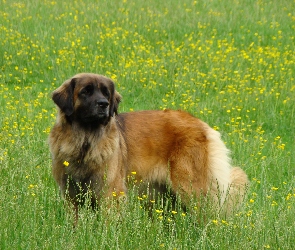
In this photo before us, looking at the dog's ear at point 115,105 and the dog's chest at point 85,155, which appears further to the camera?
the dog's ear at point 115,105

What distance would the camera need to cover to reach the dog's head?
5.93 m

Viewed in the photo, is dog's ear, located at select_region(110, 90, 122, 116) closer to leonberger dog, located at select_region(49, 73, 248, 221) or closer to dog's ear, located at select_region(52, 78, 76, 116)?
leonberger dog, located at select_region(49, 73, 248, 221)

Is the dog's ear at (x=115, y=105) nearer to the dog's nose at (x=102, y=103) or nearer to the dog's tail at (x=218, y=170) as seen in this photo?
the dog's nose at (x=102, y=103)

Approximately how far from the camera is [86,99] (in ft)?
19.7

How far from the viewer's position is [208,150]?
21.6 feet

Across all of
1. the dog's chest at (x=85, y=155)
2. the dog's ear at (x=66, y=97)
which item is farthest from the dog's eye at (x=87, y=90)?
the dog's chest at (x=85, y=155)

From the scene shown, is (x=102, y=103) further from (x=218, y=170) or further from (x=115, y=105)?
(x=218, y=170)

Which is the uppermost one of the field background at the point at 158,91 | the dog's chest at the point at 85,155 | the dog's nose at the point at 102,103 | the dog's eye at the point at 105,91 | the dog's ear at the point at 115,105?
the dog's eye at the point at 105,91

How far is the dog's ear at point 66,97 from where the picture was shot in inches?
236

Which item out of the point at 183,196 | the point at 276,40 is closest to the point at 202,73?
the point at 276,40

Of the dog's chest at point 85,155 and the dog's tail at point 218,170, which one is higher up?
the dog's chest at point 85,155

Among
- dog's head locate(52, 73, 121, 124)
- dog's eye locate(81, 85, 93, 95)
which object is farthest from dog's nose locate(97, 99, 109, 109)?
dog's eye locate(81, 85, 93, 95)

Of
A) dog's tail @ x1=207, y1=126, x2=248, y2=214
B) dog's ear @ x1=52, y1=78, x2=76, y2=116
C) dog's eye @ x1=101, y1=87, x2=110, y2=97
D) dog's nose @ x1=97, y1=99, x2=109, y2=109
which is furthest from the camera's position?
dog's tail @ x1=207, y1=126, x2=248, y2=214

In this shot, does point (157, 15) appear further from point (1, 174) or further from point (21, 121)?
point (1, 174)
